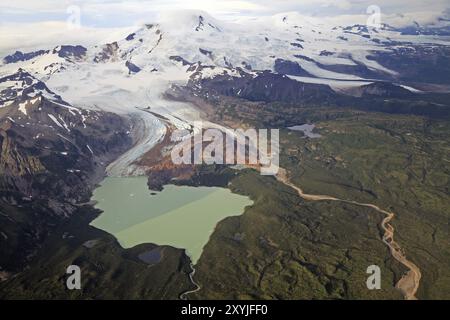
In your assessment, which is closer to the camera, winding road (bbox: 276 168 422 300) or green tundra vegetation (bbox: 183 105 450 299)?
winding road (bbox: 276 168 422 300)

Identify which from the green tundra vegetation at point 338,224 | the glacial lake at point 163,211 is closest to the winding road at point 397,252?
the green tundra vegetation at point 338,224

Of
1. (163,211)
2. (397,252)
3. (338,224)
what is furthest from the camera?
(163,211)

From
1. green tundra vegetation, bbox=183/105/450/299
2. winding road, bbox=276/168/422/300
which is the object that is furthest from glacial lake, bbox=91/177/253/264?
winding road, bbox=276/168/422/300

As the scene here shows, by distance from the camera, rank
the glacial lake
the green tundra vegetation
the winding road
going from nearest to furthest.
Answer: the winding road, the green tundra vegetation, the glacial lake

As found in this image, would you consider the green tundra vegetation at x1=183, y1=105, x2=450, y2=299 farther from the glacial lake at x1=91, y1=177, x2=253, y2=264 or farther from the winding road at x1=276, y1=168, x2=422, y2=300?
the glacial lake at x1=91, y1=177, x2=253, y2=264

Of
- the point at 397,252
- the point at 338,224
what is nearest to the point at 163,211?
the point at 338,224

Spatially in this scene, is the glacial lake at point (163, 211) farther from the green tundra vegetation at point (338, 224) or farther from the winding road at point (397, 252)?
the winding road at point (397, 252)

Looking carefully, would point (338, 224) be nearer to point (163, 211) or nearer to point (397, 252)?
point (397, 252)
